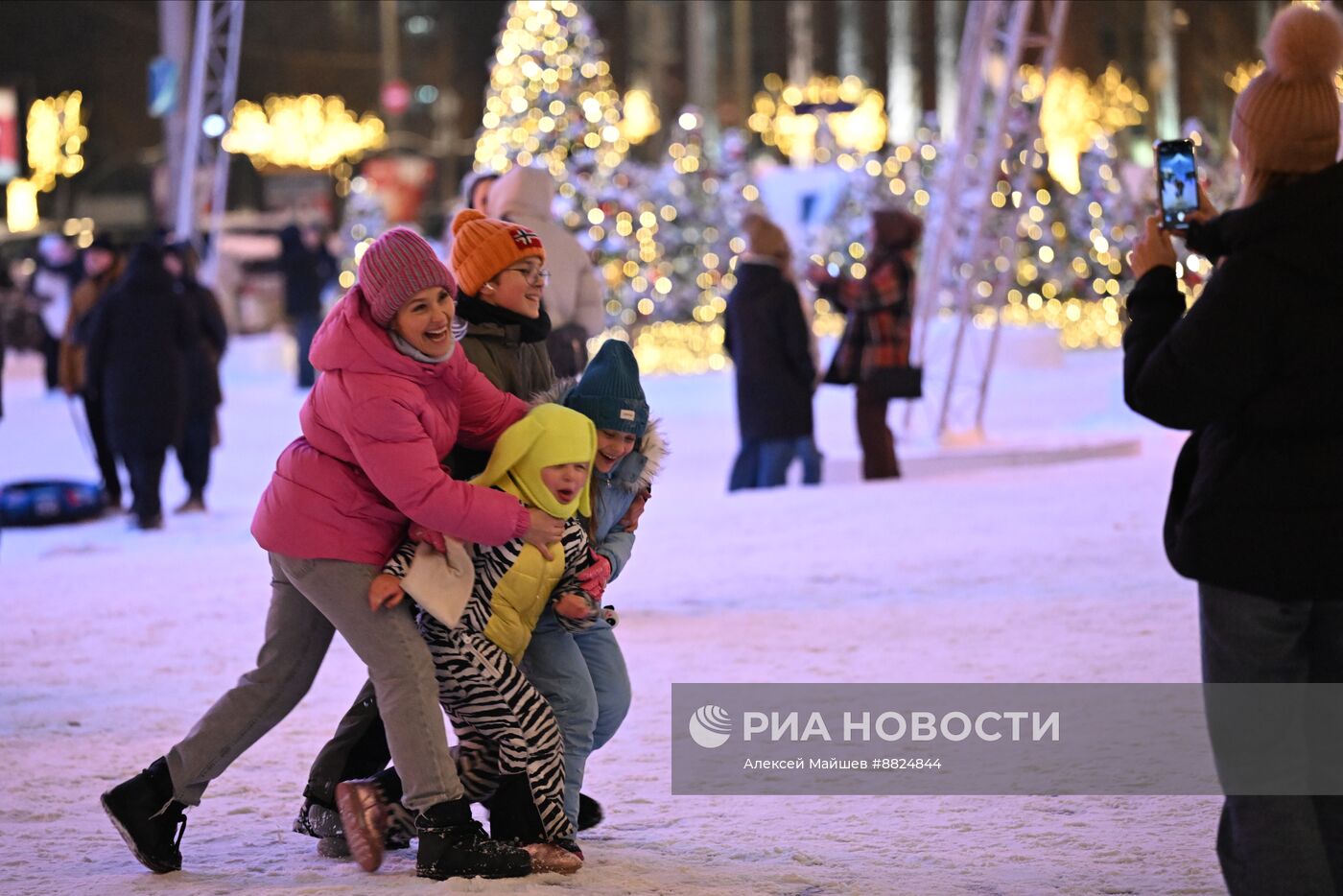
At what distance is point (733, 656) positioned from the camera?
6.99 metres

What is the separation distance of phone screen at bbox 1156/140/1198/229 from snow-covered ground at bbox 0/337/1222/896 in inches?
56.4

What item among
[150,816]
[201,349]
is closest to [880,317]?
[201,349]

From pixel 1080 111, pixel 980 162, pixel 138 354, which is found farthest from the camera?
pixel 1080 111

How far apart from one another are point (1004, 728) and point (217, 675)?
299cm

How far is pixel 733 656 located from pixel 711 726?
114cm

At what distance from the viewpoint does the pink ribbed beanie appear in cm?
398

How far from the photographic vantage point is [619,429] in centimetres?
424

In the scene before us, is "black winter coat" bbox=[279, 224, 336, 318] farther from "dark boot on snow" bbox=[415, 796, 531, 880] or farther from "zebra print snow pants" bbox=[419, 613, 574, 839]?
"dark boot on snow" bbox=[415, 796, 531, 880]

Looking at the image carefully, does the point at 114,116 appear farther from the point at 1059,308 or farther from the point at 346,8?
→ the point at 1059,308

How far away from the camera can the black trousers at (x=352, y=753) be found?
444 centimetres

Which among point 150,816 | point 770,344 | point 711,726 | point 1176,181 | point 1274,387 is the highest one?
point 1176,181

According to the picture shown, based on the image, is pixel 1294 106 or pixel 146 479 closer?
pixel 1294 106

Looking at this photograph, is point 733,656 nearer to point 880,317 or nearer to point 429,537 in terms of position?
point 429,537

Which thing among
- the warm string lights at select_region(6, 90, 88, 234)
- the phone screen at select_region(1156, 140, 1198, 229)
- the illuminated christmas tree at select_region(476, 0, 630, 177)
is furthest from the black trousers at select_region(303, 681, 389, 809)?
the warm string lights at select_region(6, 90, 88, 234)
